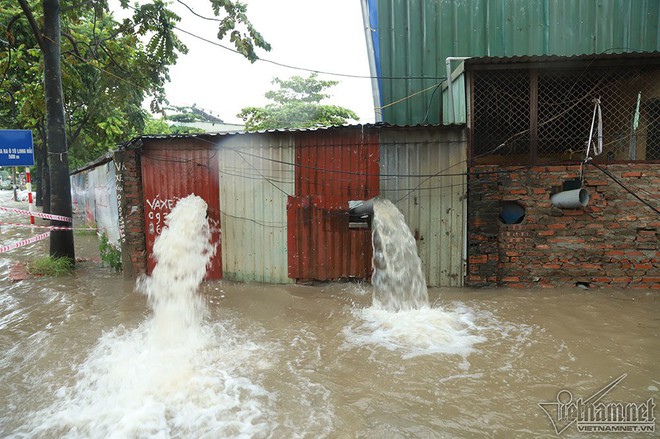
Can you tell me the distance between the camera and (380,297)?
19.3ft

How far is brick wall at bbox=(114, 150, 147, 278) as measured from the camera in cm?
673

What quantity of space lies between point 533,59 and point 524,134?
1.24 metres

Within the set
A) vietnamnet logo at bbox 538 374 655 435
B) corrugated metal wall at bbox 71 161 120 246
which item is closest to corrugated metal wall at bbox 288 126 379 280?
vietnamnet logo at bbox 538 374 655 435

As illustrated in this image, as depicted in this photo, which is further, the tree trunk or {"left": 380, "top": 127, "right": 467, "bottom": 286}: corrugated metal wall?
the tree trunk

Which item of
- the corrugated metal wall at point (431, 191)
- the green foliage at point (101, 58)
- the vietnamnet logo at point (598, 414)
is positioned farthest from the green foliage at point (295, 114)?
the vietnamnet logo at point (598, 414)

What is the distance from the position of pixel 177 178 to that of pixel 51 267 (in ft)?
10.2

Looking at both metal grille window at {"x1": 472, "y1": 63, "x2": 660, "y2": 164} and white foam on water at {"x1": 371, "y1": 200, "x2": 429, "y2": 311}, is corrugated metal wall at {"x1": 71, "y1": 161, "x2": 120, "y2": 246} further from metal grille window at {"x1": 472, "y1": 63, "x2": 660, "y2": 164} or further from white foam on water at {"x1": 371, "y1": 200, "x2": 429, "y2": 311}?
metal grille window at {"x1": 472, "y1": 63, "x2": 660, "y2": 164}

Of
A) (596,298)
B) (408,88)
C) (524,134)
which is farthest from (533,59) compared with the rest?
(596,298)

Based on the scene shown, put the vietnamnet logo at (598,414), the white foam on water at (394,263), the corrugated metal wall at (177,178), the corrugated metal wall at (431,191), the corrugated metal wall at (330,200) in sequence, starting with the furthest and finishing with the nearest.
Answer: the corrugated metal wall at (177,178)
the corrugated metal wall at (330,200)
the corrugated metal wall at (431,191)
the white foam on water at (394,263)
the vietnamnet logo at (598,414)

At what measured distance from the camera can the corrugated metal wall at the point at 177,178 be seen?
673cm

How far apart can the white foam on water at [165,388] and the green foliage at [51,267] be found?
308cm

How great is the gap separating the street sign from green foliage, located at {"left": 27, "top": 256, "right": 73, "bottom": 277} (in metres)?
1.90

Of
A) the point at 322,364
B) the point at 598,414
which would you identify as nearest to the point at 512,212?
the point at 598,414

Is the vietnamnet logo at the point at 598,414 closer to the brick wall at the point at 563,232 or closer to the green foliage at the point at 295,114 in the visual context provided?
the brick wall at the point at 563,232
